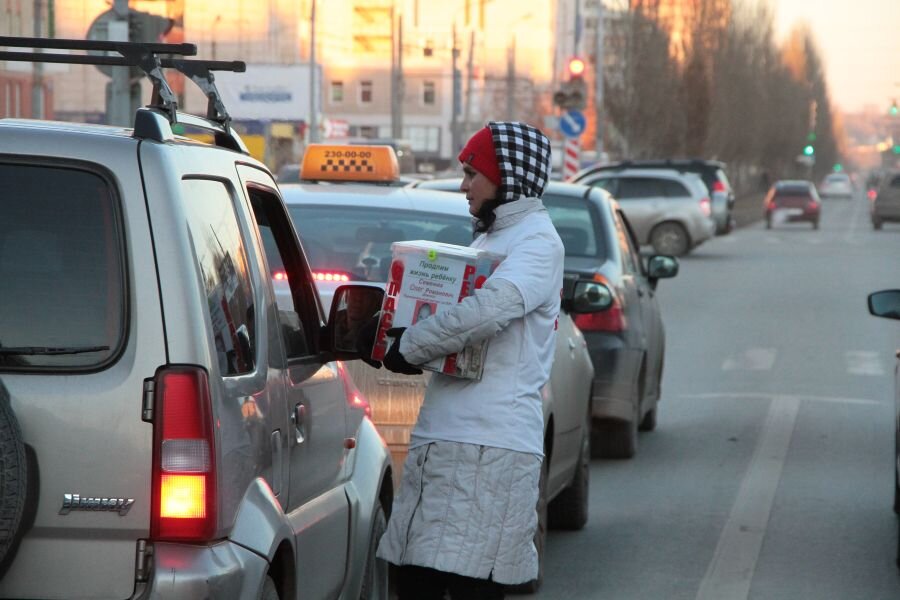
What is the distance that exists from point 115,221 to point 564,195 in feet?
22.7

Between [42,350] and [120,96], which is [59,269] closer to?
[42,350]

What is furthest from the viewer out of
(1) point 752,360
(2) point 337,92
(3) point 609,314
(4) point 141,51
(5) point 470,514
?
(2) point 337,92

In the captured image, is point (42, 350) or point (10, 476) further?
point (42, 350)

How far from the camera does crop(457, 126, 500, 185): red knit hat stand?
4.34 metres

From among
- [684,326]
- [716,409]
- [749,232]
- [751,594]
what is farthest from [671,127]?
[751,594]

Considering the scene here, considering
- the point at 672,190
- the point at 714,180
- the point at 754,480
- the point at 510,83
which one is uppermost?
the point at 510,83

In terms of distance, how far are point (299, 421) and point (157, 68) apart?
0.90m

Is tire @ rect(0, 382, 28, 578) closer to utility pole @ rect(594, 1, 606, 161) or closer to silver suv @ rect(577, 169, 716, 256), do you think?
silver suv @ rect(577, 169, 716, 256)

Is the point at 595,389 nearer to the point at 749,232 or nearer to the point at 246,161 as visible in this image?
the point at 246,161

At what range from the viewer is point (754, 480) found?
9.40 metres

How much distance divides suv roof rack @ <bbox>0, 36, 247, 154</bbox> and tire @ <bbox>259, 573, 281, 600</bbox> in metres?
0.97

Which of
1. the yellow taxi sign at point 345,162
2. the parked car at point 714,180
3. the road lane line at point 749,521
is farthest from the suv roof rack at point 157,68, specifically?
the parked car at point 714,180

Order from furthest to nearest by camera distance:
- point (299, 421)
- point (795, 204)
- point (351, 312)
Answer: point (795, 204), point (351, 312), point (299, 421)

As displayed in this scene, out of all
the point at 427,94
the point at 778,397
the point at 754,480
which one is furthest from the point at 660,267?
the point at 427,94
